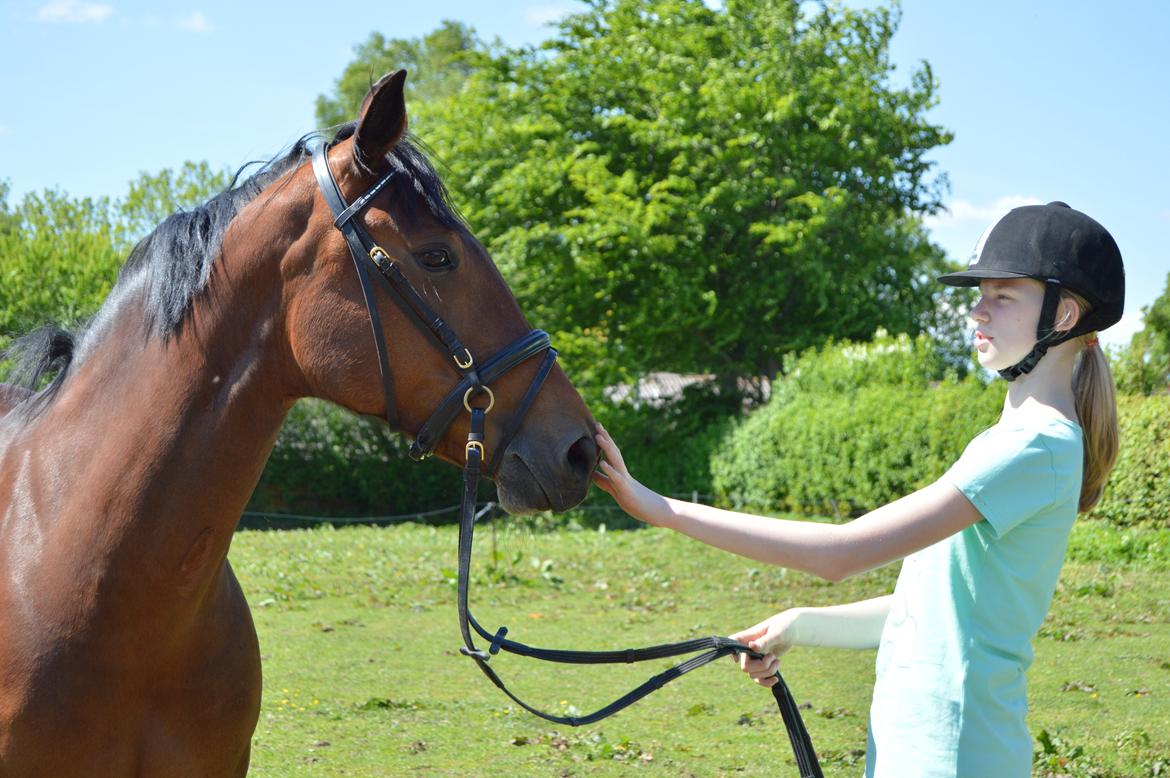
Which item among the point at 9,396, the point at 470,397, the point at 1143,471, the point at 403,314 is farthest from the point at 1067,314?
the point at 1143,471

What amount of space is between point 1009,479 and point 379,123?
58.9 inches

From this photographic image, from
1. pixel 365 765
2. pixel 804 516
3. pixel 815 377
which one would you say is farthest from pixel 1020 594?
pixel 815 377

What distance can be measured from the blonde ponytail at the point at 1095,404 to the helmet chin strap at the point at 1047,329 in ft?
0.23

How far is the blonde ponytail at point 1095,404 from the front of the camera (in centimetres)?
214

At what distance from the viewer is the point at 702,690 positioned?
6688 millimetres

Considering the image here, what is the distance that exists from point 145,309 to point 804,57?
20.5m

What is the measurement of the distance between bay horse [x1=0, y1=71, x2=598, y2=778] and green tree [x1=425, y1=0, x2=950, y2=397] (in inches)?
673

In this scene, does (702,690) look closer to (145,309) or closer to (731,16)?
(145,309)

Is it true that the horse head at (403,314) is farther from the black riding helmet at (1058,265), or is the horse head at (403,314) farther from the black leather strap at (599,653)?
the black riding helmet at (1058,265)

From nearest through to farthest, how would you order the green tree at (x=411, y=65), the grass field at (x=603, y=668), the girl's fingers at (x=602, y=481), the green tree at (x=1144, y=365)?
1. the girl's fingers at (x=602, y=481)
2. the grass field at (x=603, y=668)
3. the green tree at (x=1144, y=365)
4. the green tree at (x=411, y=65)

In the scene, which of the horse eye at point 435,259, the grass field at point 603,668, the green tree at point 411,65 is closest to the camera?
the horse eye at point 435,259

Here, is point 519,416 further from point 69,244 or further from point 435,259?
point 69,244

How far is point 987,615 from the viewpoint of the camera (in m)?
2.04

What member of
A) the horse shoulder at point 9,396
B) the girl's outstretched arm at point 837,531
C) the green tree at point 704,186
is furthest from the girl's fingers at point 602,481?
the green tree at point 704,186
